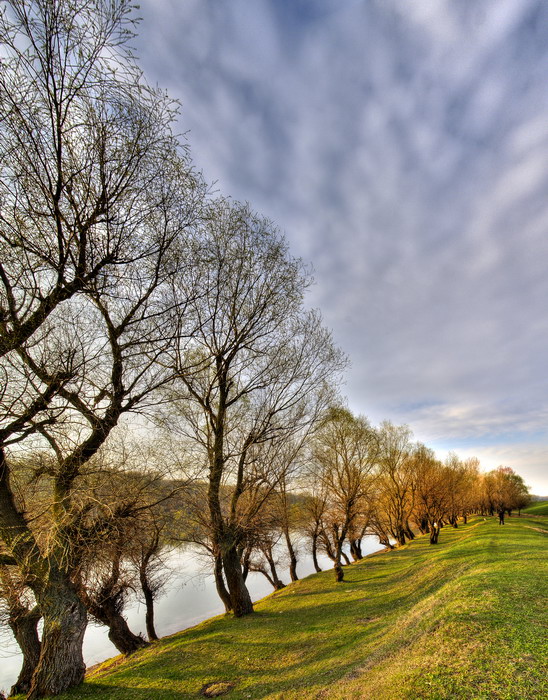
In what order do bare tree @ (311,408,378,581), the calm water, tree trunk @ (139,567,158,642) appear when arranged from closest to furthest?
tree trunk @ (139,567,158,642) → bare tree @ (311,408,378,581) → the calm water

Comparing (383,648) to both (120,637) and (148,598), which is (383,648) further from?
(148,598)

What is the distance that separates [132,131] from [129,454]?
10665mm

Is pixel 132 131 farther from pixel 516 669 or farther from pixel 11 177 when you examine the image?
pixel 516 669

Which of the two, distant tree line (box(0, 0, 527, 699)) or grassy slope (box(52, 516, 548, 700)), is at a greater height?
distant tree line (box(0, 0, 527, 699))

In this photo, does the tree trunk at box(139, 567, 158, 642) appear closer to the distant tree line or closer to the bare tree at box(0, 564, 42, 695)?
the distant tree line

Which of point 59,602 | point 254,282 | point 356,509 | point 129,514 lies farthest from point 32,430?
point 356,509

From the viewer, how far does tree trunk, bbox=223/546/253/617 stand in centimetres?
1323

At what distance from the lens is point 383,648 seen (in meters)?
7.00

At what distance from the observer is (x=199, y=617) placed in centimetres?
2573

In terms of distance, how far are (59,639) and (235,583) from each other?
7.83m

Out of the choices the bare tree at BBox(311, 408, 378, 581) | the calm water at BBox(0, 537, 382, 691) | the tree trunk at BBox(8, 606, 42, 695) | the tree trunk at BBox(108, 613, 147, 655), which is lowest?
the calm water at BBox(0, 537, 382, 691)

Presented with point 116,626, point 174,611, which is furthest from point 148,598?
point 174,611

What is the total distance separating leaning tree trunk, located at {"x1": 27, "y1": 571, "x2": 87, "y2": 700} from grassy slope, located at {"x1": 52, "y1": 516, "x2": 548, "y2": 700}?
1.57 ft

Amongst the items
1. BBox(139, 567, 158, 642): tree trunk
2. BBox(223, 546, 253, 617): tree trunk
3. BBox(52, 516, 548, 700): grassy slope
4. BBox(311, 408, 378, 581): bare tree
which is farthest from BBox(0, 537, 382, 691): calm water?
BBox(311, 408, 378, 581): bare tree
